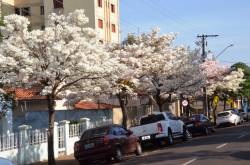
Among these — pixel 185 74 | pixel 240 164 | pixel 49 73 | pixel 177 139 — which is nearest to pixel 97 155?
pixel 49 73

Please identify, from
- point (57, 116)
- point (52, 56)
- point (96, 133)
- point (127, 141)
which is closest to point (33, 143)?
point (96, 133)

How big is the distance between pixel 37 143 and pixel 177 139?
11122 mm

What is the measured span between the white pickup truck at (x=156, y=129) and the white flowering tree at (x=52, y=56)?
6372mm

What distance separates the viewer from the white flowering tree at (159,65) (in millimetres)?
35969

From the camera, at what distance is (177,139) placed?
3344 cm

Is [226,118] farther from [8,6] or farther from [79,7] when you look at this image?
[8,6]

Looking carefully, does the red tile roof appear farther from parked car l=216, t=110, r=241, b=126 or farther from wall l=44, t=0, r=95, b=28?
wall l=44, t=0, r=95, b=28

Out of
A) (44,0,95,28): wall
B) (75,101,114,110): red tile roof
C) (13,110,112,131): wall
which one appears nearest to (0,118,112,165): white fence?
(13,110,112,131): wall

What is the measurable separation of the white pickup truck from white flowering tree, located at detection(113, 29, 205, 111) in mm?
4322

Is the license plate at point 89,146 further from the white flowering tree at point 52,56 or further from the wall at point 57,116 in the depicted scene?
the wall at point 57,116

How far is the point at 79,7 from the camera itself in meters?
63.3

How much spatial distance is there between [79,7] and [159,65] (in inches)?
1056

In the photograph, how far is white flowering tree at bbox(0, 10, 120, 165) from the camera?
20.7 meters

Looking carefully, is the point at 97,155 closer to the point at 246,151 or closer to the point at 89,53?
the point at 89,53
